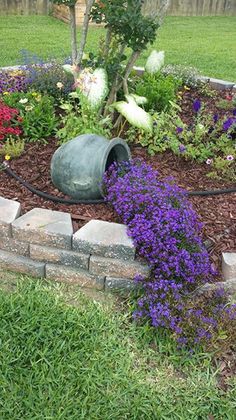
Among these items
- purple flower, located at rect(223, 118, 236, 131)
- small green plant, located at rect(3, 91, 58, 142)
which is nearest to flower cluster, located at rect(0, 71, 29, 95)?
Result: small green plant, located at rect(3, 91, 58, 142)

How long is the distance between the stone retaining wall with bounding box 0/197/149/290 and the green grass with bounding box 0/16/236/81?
380 cm

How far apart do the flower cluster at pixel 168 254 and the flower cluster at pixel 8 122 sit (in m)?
1.19

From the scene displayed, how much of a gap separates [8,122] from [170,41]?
20.4ft

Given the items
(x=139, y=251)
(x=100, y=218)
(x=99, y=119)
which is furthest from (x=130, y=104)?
(x=139, y=251)

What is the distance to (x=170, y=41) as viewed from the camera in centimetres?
951

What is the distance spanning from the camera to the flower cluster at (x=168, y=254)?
8.70 feet

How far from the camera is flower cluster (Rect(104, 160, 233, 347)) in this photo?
2.65 m

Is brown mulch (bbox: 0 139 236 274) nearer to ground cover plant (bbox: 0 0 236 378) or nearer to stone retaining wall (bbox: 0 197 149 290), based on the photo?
ground cover plant (bbox: 0 0 236 378)

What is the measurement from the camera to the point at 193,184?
3.68 metres

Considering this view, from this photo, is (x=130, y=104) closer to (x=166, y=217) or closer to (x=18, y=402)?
(x=166, y=217)

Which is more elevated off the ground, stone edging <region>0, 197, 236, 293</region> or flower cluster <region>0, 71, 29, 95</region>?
flower cluster <region>0, 71, 29, 95</region>

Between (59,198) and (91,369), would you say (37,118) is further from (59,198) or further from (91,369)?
(91,369)

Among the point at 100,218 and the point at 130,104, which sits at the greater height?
the point at 130,104

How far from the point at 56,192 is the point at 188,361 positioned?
1.42m
